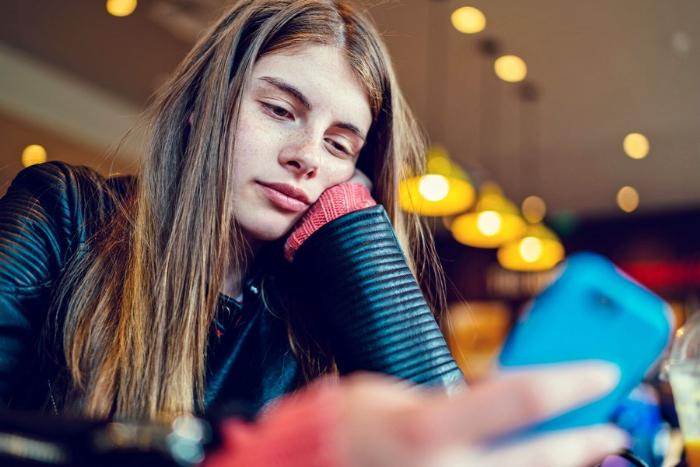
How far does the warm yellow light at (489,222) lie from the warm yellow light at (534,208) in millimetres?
2156

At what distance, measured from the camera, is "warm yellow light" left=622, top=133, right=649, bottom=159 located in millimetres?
4867

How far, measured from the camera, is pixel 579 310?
Result: 43 cm

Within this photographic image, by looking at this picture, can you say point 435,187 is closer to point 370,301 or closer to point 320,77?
point 320,77

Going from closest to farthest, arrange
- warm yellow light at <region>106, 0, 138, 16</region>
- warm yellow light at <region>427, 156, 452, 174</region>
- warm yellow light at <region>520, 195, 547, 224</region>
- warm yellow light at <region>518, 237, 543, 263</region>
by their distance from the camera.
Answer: warm yellow light at <region>427, 156, 452, 174</region>, warm yellow light at <region>106, 0, 138, 16</region>, warm yellow light at <region>518, 237, 543, 263</region>, warm yellow light at <region>520, 195, 547, 224</region>

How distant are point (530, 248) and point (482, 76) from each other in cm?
123

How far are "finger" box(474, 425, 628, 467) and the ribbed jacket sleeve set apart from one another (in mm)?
347

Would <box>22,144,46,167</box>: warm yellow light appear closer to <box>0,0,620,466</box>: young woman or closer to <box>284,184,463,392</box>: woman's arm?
<box>0,0,620,466</box>: young woman

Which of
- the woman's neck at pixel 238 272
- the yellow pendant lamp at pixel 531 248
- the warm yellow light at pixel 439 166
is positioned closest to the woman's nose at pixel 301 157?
the woman's neck at pixel 238 272

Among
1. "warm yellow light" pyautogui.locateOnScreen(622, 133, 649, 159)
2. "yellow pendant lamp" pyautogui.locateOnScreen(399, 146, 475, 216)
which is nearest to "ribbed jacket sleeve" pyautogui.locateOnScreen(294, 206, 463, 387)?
"yellow pendant lamp" pyautogui.locateOnScreen(399, 146, 475, 216)

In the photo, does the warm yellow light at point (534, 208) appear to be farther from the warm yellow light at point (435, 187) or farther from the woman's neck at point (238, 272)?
the woman's neck at point (238, 272)

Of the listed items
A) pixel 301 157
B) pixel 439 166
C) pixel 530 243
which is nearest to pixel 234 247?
pixel 301 157

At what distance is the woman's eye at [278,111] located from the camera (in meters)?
0.95

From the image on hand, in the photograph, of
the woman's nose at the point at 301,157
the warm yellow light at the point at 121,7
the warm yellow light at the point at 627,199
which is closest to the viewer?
the woman's nose at the point at 301,157

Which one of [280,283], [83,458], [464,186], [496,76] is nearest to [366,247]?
[280,283]
